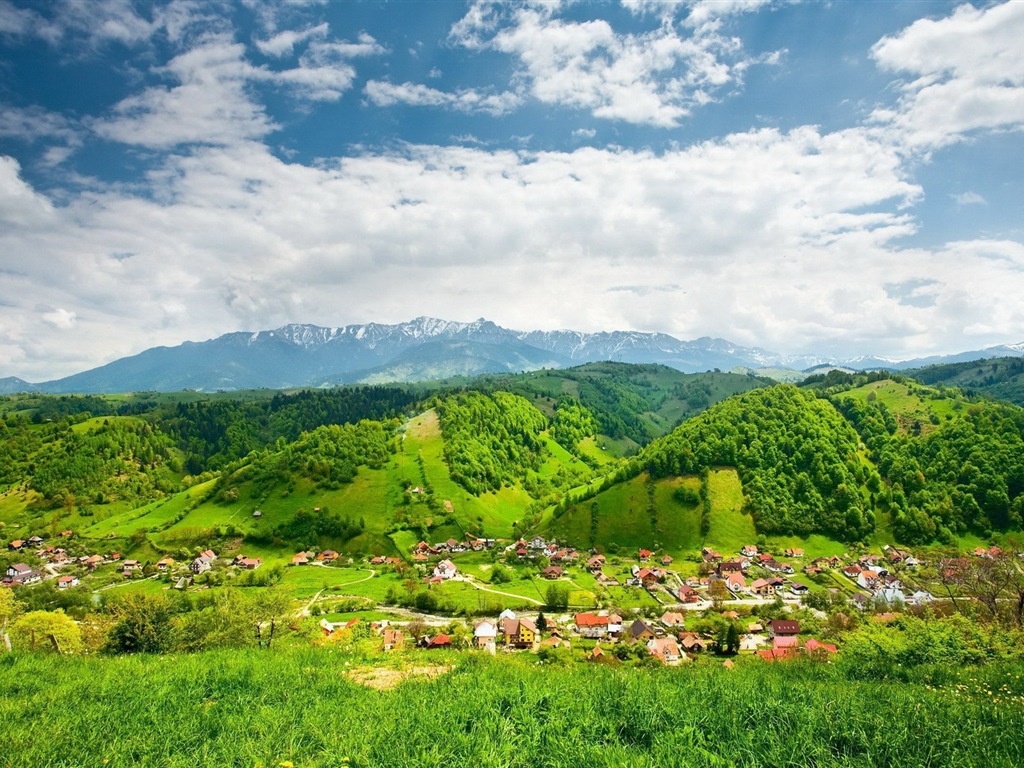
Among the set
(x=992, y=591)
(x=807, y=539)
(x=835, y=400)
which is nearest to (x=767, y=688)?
(x=992, y=591)

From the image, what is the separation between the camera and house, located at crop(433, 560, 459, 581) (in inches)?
4006

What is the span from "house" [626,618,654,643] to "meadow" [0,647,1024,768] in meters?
52.4

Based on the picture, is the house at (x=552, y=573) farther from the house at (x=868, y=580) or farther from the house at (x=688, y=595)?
the house at (x=868, y=580)

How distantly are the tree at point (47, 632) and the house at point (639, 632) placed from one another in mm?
58499

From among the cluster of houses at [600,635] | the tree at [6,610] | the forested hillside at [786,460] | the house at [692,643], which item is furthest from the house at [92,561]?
the forested hillside at [786,460]

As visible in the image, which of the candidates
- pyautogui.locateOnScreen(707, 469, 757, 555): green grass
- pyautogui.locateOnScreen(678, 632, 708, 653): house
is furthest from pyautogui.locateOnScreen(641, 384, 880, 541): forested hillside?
pyautogui.locateOnScreen(678, 632, 708, 653): house

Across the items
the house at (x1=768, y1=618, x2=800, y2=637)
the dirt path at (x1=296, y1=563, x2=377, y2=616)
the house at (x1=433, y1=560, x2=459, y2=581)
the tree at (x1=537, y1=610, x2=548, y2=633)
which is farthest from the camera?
the house at (x1=433, y1=560, x2=459, y2=581)

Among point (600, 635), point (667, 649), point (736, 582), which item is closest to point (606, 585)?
point (736, 582)

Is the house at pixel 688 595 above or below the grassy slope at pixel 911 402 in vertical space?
below

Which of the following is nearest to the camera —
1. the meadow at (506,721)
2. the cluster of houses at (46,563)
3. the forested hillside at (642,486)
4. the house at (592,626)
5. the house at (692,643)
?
the meadow at (506,721)

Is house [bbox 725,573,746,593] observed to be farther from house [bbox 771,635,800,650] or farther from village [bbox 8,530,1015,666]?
house [bbox 771,635,800,650]

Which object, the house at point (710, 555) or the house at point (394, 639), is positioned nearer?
the house at point (394, 639)

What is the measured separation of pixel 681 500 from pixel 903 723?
12177 centimetres

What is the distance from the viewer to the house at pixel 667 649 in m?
56.8
